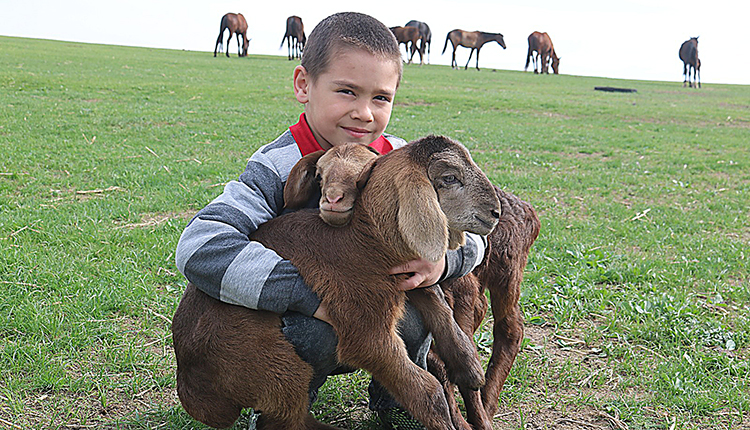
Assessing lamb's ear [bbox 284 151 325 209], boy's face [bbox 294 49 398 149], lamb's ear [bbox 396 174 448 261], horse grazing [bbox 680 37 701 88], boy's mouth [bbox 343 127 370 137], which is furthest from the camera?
horse grazing [bbox 680 37 701 88]

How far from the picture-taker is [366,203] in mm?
2170

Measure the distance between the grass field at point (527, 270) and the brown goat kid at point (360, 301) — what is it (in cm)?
69

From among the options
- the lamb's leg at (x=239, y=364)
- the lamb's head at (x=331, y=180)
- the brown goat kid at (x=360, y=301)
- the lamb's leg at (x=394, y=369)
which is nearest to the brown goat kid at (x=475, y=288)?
the lamb's head at (x=331, y=180)

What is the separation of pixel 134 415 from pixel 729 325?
3.45 metres

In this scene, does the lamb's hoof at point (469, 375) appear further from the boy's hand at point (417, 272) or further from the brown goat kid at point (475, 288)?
the boy's hand at point (417, 272)

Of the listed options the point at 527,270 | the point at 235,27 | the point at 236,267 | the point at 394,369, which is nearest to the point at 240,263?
the point at 236,267

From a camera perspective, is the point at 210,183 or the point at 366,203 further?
the point at 210,183

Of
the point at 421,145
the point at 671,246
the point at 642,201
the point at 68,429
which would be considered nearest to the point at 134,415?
the point at 68,429

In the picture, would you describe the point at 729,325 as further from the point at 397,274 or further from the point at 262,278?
the point at 262,278

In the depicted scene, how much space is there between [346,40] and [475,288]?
1.17 m

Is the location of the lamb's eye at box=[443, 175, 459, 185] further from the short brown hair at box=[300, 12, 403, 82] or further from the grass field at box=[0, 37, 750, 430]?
the grass field at box=[0, 37, 750, 430]

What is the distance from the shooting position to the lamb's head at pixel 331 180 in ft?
7.12

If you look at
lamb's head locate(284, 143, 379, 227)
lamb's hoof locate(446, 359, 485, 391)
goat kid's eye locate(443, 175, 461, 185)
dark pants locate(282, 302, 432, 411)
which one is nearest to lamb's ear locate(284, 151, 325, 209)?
lamb's head locate(284, 143, 379, 227)

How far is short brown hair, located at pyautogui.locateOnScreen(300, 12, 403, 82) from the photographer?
2.54m
